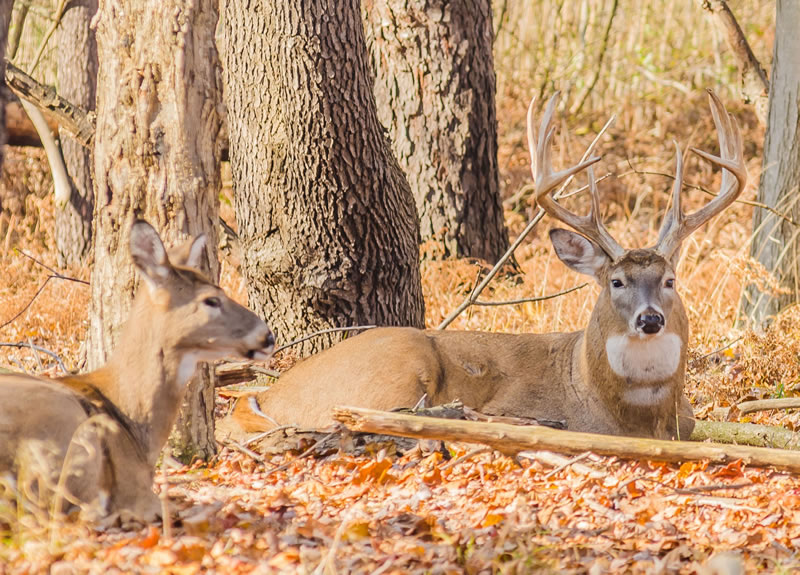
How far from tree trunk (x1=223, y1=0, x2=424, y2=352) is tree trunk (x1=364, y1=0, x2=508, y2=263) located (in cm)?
248

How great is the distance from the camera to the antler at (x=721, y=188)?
648 cm

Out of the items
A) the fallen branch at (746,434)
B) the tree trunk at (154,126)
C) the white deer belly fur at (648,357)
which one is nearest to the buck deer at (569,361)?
the white deer belly fur at (648,357)

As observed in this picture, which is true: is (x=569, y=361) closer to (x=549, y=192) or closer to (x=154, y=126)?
(x=549, y=192)

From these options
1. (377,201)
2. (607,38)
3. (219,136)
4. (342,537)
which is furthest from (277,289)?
(607,38)

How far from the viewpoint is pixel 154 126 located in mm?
5320

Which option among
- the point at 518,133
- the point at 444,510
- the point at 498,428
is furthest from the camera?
the point at 518,133

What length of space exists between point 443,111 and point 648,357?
4517 millimetres

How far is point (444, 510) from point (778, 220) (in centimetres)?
520

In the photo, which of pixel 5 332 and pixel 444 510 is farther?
pixel 5 332

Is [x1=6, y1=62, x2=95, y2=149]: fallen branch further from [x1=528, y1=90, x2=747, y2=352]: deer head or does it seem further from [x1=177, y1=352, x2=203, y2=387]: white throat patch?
[x1=177, y1=352, x2=203, y2=387]: white throat patch

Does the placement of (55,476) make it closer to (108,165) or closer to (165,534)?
(165,534)

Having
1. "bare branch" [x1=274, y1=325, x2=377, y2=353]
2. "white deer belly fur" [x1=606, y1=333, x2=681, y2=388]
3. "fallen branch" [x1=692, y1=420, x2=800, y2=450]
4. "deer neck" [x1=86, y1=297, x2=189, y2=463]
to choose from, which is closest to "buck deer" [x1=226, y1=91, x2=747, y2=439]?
"white deer belly fur" [x1=606, y1=333, x2=681, y2=388]

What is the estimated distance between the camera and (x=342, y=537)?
4.23 meters

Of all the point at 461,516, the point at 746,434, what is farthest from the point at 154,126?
the point at 746,434
